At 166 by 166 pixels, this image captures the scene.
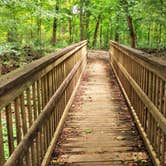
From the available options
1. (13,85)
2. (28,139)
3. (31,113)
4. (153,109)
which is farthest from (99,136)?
(13,85)

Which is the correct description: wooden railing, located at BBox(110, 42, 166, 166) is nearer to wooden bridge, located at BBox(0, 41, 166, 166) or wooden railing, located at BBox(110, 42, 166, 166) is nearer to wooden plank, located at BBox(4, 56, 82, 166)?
wooden bridge, located at BBox(0, 41, 166, 166)

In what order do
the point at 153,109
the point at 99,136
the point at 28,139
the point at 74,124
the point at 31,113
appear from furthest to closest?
the point at 74,124 < the point at 99,136 < the point at 153,109 < the point at 31,113 < the point at 28,139

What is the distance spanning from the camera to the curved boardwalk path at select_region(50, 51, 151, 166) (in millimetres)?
3496

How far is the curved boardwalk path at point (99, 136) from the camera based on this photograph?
3.50 metres

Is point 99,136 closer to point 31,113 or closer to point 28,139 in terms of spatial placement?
point 31,113

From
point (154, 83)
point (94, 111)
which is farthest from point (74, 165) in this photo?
point (94, 111)

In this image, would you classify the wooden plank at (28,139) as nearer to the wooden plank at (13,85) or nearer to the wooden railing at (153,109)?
the wooden plank at (13,85)

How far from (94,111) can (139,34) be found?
29.5m

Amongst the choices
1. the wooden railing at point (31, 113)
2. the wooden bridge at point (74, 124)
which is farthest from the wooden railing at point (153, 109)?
the wooden railing at point (31, 113)

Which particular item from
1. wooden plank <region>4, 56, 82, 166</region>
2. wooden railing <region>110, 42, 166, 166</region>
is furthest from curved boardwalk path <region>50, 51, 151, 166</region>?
wooden plank <region>4, 56, 82, 166</region>

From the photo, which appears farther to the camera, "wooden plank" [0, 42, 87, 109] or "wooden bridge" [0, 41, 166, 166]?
"wooden bridge" [0, 41, 166, 166]

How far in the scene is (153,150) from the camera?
131 inches

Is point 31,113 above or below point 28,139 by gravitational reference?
above

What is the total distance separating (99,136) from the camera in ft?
14.0
